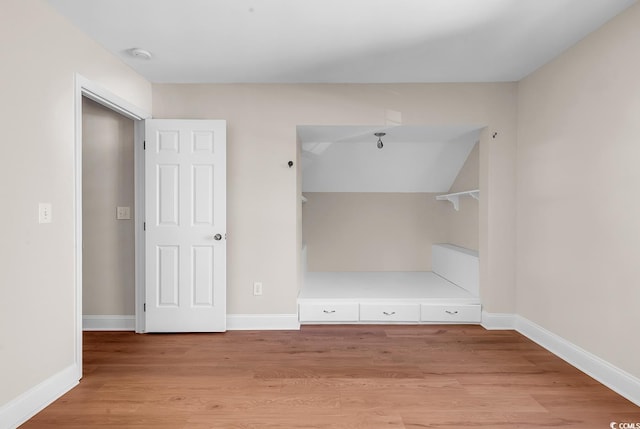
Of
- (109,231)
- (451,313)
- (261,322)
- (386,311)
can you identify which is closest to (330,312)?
(386,311)

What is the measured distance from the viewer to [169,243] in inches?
130

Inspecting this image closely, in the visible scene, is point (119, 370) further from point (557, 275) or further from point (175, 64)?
point (557, 275)

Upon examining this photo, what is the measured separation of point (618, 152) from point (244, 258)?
297cm

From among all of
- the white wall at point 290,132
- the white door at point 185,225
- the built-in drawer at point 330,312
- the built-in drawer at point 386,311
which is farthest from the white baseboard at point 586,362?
the white door at point 185,225

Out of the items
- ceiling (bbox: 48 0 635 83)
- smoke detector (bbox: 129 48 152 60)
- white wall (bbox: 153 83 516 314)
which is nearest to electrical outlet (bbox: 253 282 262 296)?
white wall (bbox: 153 83 516 314)

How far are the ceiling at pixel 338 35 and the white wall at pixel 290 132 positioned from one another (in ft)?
0.56

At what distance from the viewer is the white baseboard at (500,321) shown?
3420mm

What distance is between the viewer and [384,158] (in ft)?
14.5

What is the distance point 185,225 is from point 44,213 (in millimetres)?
1252

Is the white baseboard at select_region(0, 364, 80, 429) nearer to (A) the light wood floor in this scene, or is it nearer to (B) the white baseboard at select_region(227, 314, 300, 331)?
(A) the light wood floor

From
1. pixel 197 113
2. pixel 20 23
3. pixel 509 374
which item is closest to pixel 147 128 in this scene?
pixel 197 113

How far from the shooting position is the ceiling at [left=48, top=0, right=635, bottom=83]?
2.16 m

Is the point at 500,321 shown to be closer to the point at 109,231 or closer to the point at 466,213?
the point at 466,213

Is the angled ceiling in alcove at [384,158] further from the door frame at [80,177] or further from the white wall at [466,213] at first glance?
the door frame at [80,177]
